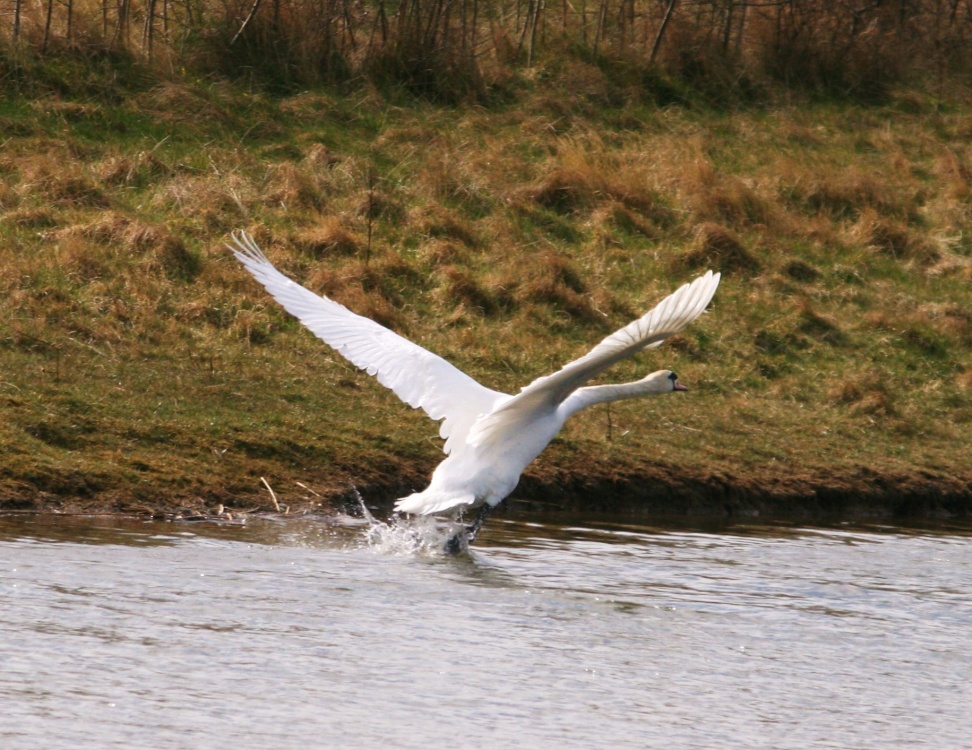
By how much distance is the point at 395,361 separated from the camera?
9.77 m

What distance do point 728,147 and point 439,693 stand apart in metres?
14.1

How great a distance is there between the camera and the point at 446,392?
31.5 ft

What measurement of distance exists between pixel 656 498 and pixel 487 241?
5.20 metres

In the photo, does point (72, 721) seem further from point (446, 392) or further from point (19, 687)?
point (446, 392)

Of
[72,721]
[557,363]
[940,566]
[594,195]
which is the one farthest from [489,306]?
[72,721]

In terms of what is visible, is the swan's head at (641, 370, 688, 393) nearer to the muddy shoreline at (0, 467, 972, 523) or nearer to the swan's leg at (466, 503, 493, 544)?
the swan's leg at (466, 503, 493, 544)

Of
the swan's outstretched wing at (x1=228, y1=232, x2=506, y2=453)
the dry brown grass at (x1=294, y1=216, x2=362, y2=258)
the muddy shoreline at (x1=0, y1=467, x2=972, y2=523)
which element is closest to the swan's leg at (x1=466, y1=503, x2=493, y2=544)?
the swan's outstretched wing at (x1=228, y1=232, x2=506, y2=453)

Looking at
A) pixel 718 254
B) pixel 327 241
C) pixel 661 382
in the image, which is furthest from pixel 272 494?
pixel 718 254

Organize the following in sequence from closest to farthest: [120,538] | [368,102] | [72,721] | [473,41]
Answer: [72,721], [120,538], [368,102], [473,41]

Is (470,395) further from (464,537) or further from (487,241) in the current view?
(487,241)

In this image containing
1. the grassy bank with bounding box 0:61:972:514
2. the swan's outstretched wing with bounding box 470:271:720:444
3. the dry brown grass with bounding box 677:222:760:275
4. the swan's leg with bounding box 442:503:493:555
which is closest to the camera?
the swan's outstretched wing with bounding box 470:271:720:444

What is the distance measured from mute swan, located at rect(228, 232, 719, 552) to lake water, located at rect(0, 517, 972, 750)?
1.46 ft

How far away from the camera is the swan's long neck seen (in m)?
9.52

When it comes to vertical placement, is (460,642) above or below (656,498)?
above
